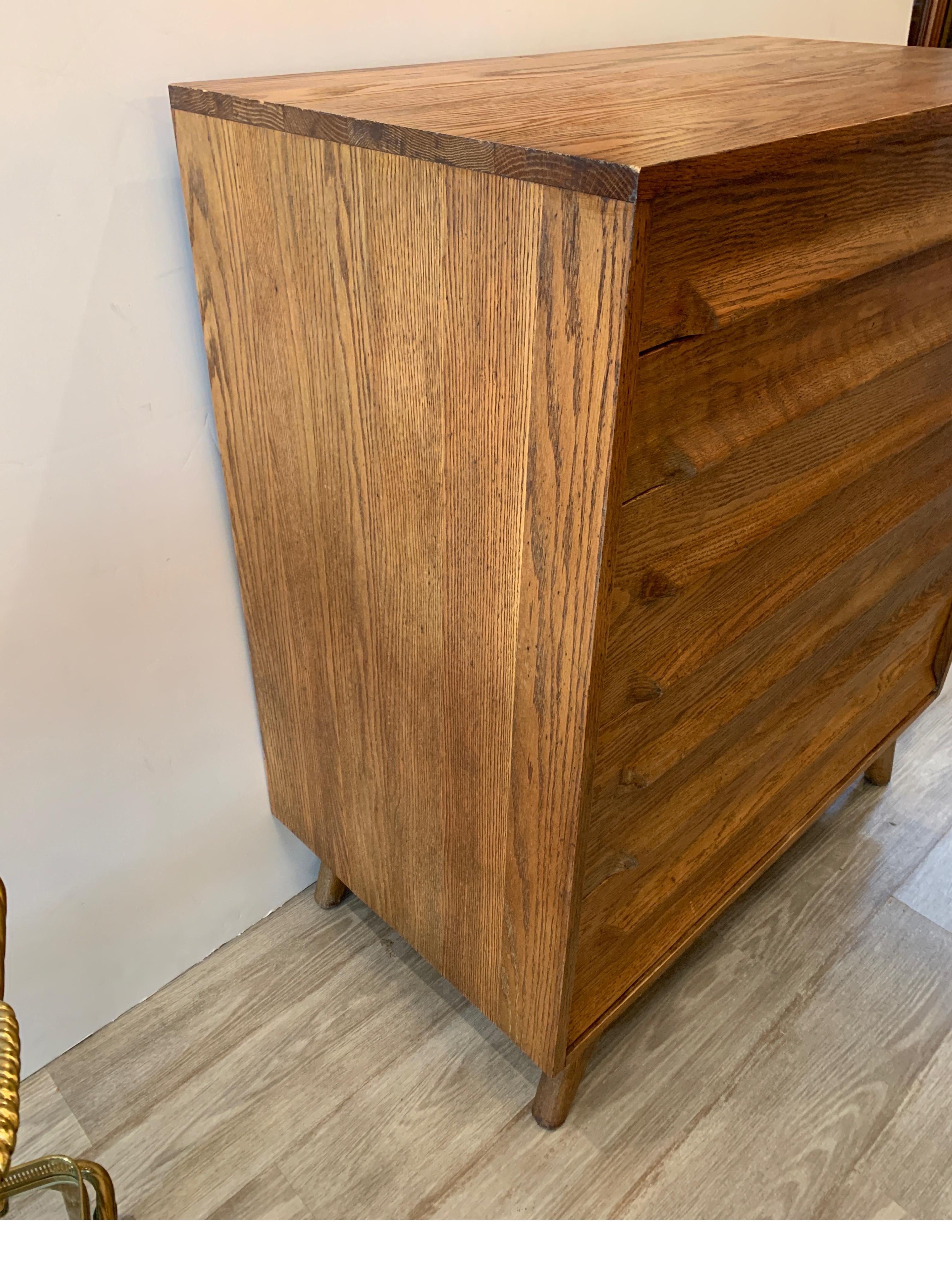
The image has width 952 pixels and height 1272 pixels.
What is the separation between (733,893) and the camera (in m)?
0.95

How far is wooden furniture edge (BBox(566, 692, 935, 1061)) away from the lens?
83cm

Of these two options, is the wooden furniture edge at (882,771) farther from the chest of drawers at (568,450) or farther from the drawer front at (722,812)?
the chest of drawers at (568,450)

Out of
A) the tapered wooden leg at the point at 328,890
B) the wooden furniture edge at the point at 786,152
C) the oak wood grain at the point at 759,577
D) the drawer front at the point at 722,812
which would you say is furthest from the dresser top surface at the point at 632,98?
the tapered wooden leg at the point at 328,890

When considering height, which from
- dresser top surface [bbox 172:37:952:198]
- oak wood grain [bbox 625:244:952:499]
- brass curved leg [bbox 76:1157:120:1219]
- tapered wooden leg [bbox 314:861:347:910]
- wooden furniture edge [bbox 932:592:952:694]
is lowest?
tapered wooden leg [bbox 314:861:347:910]

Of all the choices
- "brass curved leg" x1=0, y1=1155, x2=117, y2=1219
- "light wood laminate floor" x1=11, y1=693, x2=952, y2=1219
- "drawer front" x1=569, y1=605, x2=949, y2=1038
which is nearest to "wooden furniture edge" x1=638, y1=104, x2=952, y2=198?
"drawer front" x1=569, y1=605, x2=949, y2=1038

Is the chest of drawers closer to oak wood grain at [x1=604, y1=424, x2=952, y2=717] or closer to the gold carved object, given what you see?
oak wood grain at [x1=604, y1=424, x2=952, y2=717]

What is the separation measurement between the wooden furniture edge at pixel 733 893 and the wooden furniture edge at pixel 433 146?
67cm

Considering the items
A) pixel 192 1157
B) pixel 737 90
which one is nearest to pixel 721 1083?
pixel 192 1157

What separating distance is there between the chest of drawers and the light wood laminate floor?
0.09 m

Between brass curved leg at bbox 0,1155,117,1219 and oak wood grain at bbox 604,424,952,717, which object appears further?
oak wood grain at bbox 604,424,952,717

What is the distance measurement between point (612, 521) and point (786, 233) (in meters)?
0.20

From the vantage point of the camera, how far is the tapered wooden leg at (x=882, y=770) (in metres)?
1.29

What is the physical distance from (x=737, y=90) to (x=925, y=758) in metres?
1.02

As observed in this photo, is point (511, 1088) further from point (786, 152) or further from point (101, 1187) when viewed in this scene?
point (786, 152)
